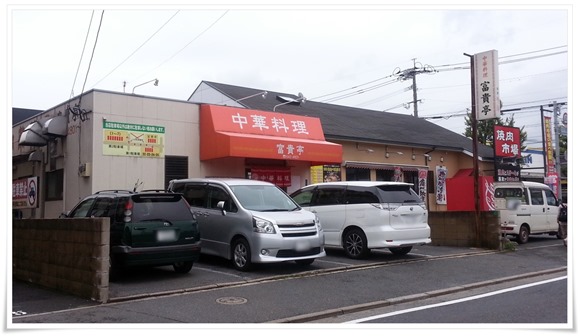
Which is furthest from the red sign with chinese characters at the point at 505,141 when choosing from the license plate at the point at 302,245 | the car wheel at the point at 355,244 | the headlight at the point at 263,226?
the headlight at the point at 263,226

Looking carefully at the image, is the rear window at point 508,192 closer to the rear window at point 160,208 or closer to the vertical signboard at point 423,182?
the vertical signboard at point 423,182

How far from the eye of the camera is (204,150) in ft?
54.4

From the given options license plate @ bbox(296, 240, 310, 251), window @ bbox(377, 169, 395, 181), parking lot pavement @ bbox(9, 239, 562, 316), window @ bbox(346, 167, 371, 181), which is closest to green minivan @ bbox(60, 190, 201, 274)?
parking lot pavement @ bbox(9, 239, 562, 316)

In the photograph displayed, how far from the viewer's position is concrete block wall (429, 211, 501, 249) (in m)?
16.0

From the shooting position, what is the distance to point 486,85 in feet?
53.6

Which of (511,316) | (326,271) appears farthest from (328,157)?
(511,316)

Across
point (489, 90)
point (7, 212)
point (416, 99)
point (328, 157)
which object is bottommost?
point (7, 212)

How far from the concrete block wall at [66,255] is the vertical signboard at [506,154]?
622 inches

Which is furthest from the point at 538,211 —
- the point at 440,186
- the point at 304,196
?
the point at 304,196

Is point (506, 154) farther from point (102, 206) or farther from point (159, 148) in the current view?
point (102, 206)

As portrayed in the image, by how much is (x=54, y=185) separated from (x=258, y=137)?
6.54 meters
